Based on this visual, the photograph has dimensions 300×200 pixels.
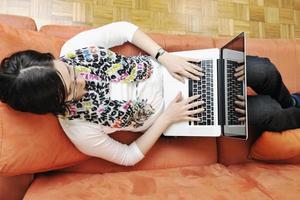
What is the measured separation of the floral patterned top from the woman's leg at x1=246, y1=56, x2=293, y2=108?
1.40 feet

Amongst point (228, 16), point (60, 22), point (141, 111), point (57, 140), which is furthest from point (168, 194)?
point (228, 16)

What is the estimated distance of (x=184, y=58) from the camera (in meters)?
1.23

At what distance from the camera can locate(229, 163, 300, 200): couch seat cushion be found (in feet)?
3.98

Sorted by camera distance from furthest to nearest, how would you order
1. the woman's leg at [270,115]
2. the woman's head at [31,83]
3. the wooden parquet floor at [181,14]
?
the wooden parquet floor at [181,14] < the woman's leg at [270,115] < the woman's head at [31,83]

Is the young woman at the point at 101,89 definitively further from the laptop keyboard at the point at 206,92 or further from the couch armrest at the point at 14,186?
the couch armrest at the point at 14,186

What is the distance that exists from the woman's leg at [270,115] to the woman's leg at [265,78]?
4cm

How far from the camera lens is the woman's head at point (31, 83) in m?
0.86

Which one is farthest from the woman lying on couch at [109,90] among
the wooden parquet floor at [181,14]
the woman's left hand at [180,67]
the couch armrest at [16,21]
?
the wooden parquet floor at [181,14]

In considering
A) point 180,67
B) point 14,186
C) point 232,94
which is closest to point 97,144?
point 14,186

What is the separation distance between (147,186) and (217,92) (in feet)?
1.40

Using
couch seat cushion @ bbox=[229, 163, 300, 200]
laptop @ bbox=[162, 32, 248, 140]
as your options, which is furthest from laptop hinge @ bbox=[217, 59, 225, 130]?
couch seat cushion @ bbox=[229, 163, 300, 200]

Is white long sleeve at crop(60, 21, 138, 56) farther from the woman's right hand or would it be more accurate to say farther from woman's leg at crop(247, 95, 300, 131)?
woman's leg at crop(247, 95, 300, 131)

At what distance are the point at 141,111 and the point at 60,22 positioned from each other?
31.4 inches

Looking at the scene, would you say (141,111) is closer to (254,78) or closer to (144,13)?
(254,78)
